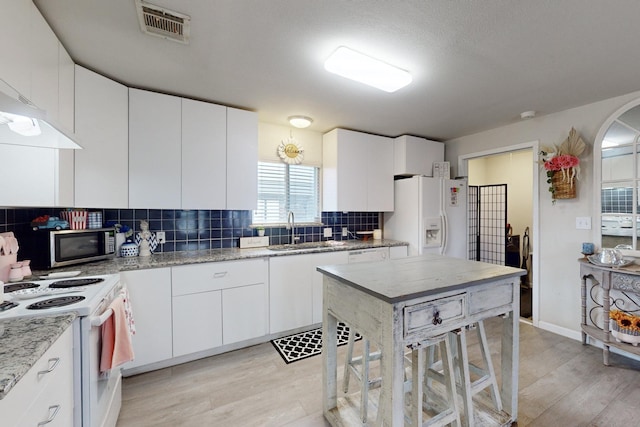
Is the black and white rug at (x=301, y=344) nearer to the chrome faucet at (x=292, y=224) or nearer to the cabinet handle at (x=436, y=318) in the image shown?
the chrome faucet at (x=292, y=224)

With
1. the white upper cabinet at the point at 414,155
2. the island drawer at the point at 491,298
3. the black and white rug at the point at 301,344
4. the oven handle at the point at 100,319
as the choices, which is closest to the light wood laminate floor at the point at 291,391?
the black and white rug at the point at 301,344

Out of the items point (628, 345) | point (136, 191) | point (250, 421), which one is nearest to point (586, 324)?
point (628, 345)

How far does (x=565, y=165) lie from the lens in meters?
2.68

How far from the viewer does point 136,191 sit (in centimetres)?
234

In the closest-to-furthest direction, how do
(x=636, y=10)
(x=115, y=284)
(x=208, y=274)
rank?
(x=636, y=10)
(x=115, y=284)
(x=208, y=274)

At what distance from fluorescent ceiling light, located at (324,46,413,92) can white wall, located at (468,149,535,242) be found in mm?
3289

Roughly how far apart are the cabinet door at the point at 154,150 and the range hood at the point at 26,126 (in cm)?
82

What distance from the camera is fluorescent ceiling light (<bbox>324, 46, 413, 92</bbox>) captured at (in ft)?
5.91

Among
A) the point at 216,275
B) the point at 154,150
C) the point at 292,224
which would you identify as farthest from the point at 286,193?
the point at 154,150

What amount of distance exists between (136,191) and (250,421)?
2006 mm

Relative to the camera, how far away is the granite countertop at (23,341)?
2.36 feet

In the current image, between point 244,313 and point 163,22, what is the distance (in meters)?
2.28

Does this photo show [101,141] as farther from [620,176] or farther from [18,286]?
[620,176]

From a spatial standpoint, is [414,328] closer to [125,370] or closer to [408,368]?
[408,368]
